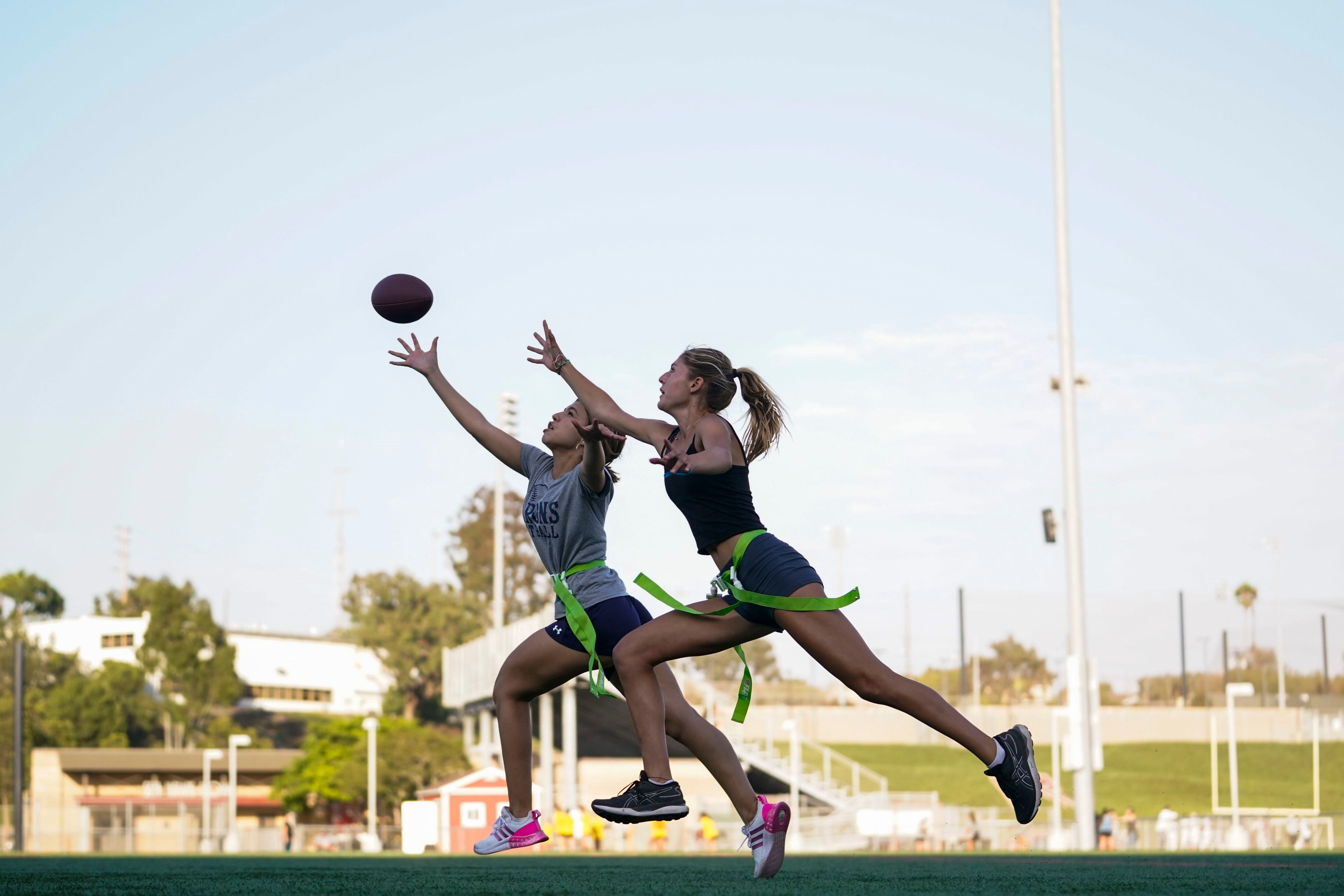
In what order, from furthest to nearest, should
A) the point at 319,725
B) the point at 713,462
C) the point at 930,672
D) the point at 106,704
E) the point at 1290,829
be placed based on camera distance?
the point at 930,672
the point at 106,704
the point at 319,725
the point at 1290,829
the point at 713,462

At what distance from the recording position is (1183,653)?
5922cm

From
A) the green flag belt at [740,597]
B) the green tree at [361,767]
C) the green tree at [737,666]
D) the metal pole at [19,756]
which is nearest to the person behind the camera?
the green flag belt at [740,597]

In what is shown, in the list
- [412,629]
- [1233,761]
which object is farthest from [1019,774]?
[412,629]

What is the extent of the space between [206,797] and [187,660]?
27.2 meters

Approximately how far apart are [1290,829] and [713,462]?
94.7 ft

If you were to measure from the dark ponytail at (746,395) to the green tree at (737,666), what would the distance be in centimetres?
3994

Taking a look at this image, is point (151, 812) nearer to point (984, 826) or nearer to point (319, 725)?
point (319, 725)

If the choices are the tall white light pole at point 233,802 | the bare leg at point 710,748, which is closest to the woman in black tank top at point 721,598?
the bare leg at point 710,748

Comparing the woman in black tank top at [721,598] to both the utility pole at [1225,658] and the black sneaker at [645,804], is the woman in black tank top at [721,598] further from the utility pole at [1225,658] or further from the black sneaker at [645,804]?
the utility pole at [1225,658]

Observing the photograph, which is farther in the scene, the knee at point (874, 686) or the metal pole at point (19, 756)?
the metal pole at point (19, 756)

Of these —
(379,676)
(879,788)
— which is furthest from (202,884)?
(379,676)

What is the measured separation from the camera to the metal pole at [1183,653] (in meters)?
58.5

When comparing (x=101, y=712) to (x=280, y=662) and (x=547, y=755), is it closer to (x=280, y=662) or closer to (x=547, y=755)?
(x=280, y=662)

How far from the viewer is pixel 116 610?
94.7m
